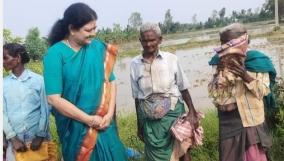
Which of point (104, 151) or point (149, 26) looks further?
point (149, 26)

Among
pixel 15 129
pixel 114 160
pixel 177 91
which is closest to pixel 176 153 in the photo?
pixel 177 91

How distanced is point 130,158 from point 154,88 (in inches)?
47.1

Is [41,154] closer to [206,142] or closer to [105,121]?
[105,121]

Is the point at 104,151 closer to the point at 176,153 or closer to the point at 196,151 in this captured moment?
the point at 176,153

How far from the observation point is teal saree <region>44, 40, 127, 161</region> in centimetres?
312

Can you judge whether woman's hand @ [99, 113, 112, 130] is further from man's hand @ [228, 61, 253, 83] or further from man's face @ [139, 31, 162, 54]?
man's hand @ [228, 61, 253, 83]

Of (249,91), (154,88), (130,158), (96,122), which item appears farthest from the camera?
(130,158)

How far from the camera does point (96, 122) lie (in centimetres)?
318

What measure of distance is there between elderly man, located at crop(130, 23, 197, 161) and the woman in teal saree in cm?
54

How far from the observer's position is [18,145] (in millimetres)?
3730

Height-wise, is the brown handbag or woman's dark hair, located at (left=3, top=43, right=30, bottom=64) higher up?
woman's dark hair, located at (left=3, top=43, right=30, bottom=64)

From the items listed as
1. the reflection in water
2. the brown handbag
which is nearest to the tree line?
the reflection in water

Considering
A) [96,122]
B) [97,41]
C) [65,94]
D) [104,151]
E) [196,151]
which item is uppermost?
[97,41]

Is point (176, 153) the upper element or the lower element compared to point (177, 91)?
lower
